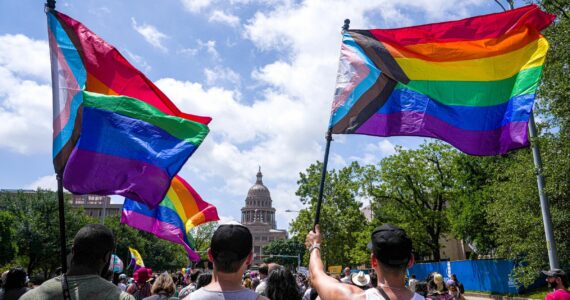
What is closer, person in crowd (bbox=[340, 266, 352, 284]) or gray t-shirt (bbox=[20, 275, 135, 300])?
gray t-shirt (bbox=[20, 275, 135, 300])

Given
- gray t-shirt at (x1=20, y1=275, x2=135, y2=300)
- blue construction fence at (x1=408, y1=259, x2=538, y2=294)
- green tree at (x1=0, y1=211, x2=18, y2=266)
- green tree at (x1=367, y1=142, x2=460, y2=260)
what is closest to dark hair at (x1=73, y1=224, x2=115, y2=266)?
gray t-shirt at (x1=20, y1=275, x2=135, y2=300)

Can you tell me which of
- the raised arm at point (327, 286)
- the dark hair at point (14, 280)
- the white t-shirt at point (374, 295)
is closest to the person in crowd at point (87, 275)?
the raised arm at point (327, 286)

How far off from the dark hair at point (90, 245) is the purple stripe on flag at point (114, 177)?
277 centimetres

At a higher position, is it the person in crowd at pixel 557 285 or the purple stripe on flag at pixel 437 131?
the purple stripe on flag at pixel 437 131

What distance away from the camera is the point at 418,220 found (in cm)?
3700

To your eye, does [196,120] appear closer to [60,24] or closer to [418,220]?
[60,24]

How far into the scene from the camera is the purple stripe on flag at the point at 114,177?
5844 millimetres

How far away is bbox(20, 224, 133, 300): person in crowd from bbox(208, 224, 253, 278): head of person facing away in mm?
658

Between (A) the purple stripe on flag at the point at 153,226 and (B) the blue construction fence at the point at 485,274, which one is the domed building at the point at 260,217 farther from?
(A) the purple stripe on flag at the point at 153,226

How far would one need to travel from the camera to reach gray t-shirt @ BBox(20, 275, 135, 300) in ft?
9.91

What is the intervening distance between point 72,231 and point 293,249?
8433 cm

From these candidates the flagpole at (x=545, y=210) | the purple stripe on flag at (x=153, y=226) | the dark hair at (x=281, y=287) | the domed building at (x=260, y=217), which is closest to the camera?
the dark hair at (x=281, y=287)

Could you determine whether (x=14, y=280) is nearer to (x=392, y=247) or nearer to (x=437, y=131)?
(x=392, y=247)

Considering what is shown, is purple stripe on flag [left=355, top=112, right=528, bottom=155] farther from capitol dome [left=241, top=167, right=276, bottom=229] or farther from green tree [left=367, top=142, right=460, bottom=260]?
capitol dome [left=241, top=167, right=276, bottom=229]
